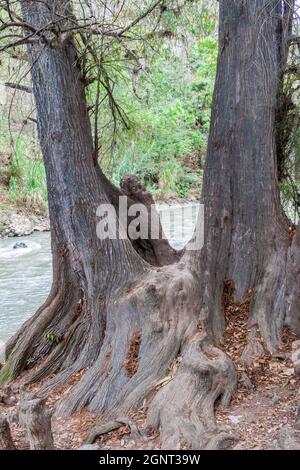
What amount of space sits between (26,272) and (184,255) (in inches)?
257

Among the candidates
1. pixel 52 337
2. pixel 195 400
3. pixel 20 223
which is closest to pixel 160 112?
pixel 20 223

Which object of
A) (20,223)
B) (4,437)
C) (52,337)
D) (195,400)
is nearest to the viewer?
(4,437)

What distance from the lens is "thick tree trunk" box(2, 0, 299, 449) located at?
3570mm

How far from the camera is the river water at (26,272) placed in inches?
294

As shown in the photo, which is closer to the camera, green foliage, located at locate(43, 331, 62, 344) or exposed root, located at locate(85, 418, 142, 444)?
exposed root, located at locate(85, 418, 142, 444)

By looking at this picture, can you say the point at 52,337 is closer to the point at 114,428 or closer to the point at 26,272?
the point at 114,428

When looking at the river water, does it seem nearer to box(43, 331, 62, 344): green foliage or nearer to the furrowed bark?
box(43, 331, 62, 344): green foliage

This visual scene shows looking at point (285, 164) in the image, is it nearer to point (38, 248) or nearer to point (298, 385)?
point (298, 385)

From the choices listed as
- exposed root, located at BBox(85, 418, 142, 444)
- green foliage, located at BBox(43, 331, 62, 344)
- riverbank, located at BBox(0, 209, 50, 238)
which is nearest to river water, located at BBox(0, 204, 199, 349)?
riverbank, located at BBox(0, 209, 50, 238)

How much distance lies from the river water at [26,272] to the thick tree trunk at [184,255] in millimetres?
2775

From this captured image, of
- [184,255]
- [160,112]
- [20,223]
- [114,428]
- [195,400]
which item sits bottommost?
[114,428]

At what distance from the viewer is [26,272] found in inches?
385

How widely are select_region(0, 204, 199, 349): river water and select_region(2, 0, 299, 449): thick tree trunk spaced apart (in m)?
2.77
